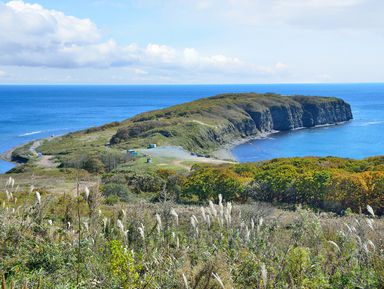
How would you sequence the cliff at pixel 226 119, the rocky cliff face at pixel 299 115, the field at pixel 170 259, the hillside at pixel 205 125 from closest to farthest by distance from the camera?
1. the field at pixel 170 259
2. the hillside at pixel 205 125
3. the cliff at pixel 226 119
4. the rocky cliff face at pixel 299 115

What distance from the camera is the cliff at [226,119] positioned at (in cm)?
7869

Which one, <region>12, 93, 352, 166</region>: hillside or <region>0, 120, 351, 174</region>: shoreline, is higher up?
<region>12, 93, 352, 166</region>: hillside

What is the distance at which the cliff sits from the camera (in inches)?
3098

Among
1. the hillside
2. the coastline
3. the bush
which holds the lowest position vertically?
the coastline

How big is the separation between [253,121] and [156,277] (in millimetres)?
102872

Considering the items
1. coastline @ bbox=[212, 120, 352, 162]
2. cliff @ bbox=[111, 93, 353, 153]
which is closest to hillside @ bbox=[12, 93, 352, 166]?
cliff @ bbox=[111, 93, 353, 153]

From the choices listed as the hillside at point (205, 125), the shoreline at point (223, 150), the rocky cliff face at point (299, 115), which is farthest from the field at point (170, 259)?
the rocky cliff face at point (299, 115)

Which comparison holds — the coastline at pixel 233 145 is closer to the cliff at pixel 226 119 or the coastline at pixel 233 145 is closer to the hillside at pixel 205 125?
the hillside at pixel 205 125

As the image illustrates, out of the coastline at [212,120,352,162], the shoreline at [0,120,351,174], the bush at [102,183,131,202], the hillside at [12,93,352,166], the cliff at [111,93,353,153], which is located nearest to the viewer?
the bush at [102,183,131,202]

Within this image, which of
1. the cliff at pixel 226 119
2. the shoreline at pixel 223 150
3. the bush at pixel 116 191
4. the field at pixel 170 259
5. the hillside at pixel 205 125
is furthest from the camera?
the cliff at pixel 226 119

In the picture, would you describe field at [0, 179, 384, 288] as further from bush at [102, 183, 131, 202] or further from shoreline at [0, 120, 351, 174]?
shoreline at [0, 120, 351, 174]

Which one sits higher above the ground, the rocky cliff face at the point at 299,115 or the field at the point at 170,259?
the field at the point at 170,259

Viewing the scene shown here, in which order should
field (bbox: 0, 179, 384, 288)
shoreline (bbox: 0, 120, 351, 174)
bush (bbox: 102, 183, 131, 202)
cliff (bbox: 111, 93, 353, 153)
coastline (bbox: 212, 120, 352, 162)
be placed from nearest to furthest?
1. field (bbox: 0, 179, 384, 288)
2. bush (bbox: 102, 183, 131, 202)
3. shoreline (bbox: 0, 120, 351, 174)
4. coastline (bbox: 212, 120, 352, 162)
5. cliff (bbox: 111, 93, 353, 153)

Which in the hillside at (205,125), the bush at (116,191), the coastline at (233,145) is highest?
the bush at (116,191)
